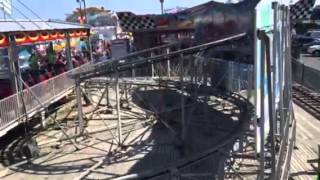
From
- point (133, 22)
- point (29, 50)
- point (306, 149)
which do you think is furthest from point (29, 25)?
point (133, 22)

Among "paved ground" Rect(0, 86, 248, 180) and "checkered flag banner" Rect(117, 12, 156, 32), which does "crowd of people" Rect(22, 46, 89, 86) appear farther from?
"checkered flag banner" Rect(117, 12, 156, 32)

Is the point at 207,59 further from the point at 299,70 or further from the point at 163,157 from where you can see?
the point at 299,70

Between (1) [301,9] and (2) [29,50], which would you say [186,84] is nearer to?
(2) [29,50]

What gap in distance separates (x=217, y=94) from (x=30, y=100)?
6.06m

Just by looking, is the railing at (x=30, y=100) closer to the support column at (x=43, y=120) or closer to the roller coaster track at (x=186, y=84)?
the support column at (x=43, y=120)

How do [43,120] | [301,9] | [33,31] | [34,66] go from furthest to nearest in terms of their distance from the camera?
[301,9], [34,66], [43,120], [33,31]

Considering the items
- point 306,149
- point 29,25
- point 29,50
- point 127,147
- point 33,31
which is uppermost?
point 29,25

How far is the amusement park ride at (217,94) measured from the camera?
→ 24.6 ft

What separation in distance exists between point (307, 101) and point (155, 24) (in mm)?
18354

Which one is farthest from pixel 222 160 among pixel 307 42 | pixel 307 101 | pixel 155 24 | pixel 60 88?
pixel 307 42

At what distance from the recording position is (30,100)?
15531 mm

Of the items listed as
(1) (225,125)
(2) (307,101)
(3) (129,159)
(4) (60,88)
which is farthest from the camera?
(4) (60,88)

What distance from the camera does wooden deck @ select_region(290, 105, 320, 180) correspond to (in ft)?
31.6

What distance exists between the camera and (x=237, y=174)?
8.44 metres
